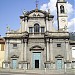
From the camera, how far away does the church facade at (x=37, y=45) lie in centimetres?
4544

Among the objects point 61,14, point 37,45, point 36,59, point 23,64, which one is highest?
point 61,14

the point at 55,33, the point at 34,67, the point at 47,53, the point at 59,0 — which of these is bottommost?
the point at 34,67

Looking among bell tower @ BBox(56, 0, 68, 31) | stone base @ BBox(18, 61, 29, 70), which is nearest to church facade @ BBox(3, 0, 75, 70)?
stone base @ BBox(18, 61, 29, 70)

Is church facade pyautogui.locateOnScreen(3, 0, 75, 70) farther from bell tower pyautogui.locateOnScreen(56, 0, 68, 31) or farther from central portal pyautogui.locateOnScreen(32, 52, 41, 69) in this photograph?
bell tower pyautogui.locateOnScreen(56, 0, 68, 31)

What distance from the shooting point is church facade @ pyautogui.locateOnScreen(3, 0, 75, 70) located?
149ft

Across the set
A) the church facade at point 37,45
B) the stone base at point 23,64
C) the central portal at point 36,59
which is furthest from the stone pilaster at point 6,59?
the central portal at point 36,59

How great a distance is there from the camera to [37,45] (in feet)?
151

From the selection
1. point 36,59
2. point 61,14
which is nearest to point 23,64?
point 36,59

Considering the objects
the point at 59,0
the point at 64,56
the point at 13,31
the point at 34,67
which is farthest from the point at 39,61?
the point at 59,0

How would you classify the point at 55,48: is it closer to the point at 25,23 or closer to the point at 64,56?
the point at 64,56

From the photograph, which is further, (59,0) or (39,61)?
(59,0)

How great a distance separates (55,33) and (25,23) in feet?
22.0

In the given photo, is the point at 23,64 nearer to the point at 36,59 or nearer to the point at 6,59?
the point at 36,59

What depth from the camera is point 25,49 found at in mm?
45750
